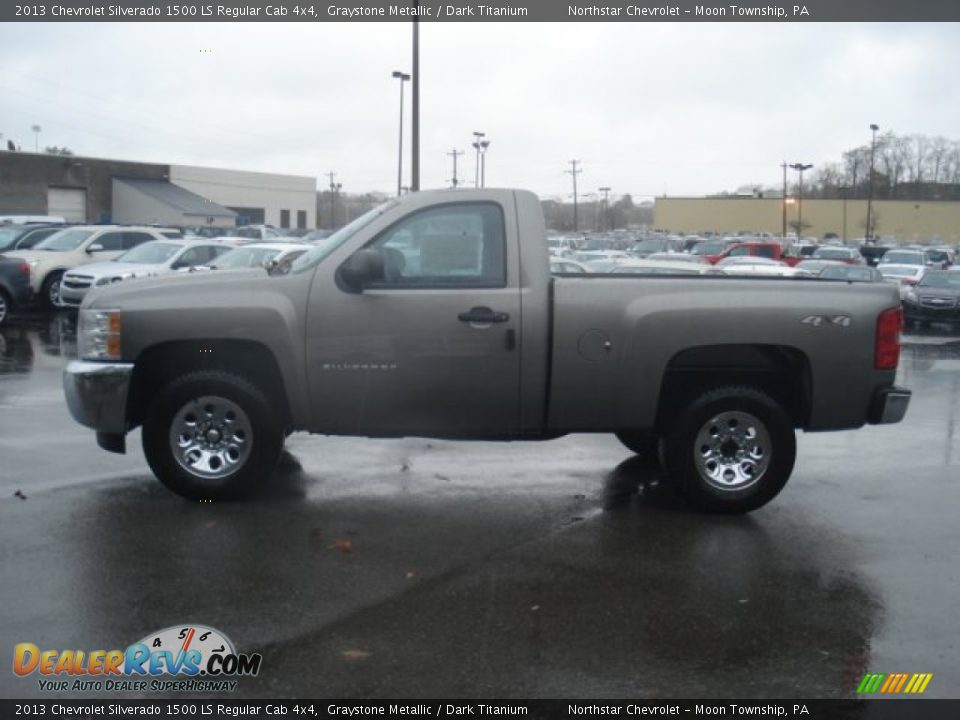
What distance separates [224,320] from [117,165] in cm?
5758

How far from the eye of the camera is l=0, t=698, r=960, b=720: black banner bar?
410 cm

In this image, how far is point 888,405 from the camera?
7086 mm

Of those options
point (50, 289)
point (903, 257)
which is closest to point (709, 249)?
point (903, 257)

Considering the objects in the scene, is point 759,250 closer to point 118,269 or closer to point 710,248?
point 710,248

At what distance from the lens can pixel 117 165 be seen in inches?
2368

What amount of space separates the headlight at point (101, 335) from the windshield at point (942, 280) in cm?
2427

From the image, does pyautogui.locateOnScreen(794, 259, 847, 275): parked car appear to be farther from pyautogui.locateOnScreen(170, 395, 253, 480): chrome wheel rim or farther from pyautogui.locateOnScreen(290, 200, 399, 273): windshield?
pyautogui.locateOnScreen(170, 395, 253, 480): chrome wheel rim

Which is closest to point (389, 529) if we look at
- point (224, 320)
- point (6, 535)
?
point (224, 320)

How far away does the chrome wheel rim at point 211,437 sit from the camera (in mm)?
7082

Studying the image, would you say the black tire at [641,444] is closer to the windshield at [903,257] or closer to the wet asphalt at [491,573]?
the wet asphalt at [491,573]

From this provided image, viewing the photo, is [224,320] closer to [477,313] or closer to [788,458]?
[477,313]

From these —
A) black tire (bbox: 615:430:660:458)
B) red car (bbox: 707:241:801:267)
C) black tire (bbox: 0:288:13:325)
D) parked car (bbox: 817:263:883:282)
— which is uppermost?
red car (bbox: 707:241:801:267)

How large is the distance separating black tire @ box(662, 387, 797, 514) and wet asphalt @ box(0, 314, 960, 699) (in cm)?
17

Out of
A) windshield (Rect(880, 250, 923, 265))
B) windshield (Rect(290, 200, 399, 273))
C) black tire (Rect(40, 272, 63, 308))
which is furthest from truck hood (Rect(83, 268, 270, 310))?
windshield (Rect(880, 250, 923, 265))
